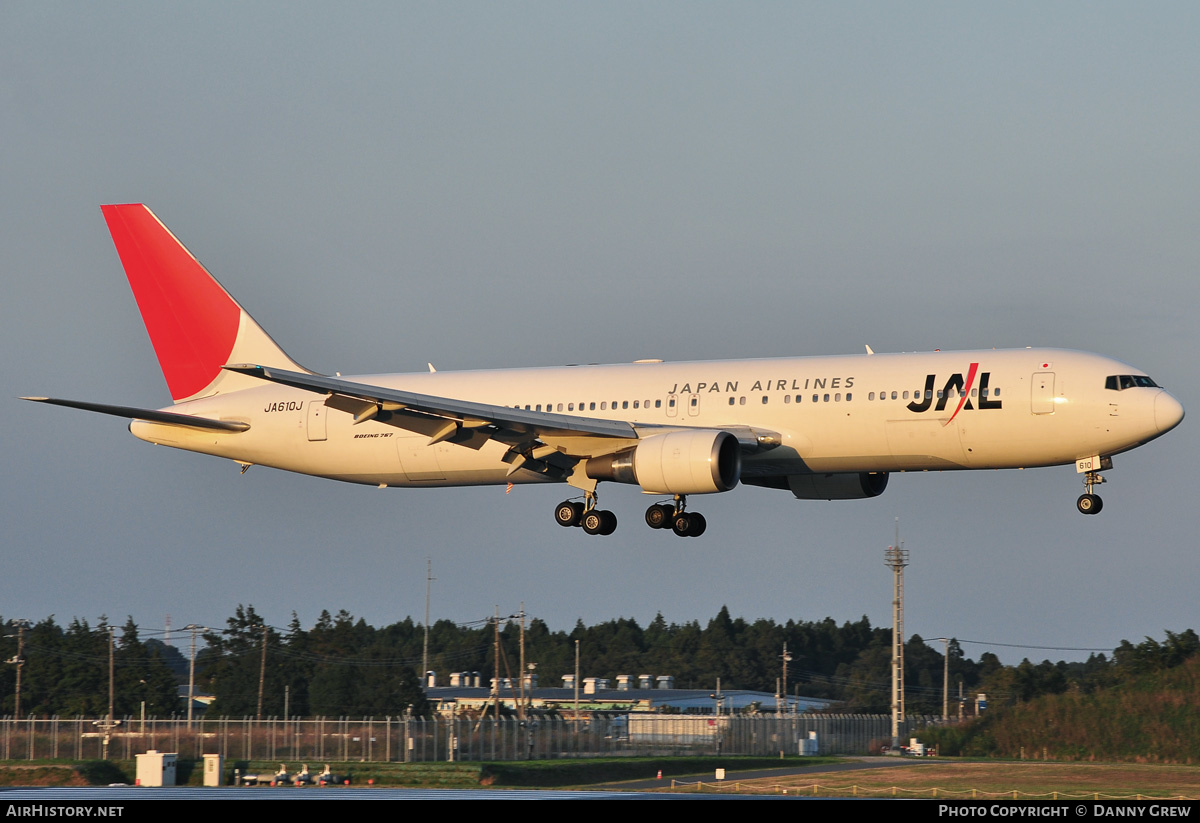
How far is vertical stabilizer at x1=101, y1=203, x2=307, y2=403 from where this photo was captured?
5428cm

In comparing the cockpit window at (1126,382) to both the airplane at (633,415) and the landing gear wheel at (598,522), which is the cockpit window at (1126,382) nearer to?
the airplane at (633,415)

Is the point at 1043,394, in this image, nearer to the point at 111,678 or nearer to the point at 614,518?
the point at 614,518

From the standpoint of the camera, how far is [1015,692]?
94.2 meters

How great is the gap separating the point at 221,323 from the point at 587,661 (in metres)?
112

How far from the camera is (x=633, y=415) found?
46.6 metres

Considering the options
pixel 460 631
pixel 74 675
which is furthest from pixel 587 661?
pixel 74 675

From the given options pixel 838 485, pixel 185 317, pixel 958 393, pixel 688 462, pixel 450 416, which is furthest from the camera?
pixel 185 317

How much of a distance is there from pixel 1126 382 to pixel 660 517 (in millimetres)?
14530

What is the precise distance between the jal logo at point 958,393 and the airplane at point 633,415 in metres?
0.04

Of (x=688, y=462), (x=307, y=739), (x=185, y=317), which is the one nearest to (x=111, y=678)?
(x=307, y=739)

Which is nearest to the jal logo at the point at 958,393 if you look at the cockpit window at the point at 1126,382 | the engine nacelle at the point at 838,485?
the cockpit window at the point at 1126,382

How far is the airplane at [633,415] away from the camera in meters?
41.5
